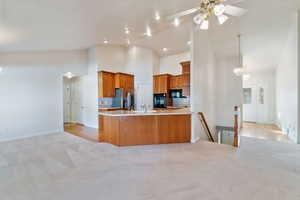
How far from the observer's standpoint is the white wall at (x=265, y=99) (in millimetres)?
8172

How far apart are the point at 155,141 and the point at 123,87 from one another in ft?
10.5

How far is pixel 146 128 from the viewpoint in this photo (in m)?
3.84

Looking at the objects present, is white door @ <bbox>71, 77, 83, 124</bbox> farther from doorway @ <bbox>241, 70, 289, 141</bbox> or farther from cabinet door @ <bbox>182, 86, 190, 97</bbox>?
doorway @ <bbox>241, 70, 289, 141</bbox>

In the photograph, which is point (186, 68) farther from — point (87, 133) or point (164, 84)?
point (87, 133)

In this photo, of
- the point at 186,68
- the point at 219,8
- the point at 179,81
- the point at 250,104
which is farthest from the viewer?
the point at 250,104

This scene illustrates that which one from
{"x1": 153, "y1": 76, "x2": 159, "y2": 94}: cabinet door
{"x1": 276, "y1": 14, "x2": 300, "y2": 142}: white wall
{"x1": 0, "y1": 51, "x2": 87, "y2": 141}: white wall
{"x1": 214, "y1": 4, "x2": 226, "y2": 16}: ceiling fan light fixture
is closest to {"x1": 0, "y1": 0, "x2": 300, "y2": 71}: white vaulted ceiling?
{"x1": 276, "y1": 14, "x2": 300, "y2": 142}: white wall

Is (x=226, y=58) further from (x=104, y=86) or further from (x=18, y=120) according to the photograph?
(x=18, y=120)

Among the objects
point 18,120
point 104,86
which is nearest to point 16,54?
point 18,120

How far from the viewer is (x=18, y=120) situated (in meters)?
4.72

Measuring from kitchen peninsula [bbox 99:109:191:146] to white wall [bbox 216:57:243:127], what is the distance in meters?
3.65

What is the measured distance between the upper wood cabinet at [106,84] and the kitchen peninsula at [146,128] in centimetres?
213

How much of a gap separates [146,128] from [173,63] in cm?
420

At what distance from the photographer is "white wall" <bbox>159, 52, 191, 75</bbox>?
684 cm

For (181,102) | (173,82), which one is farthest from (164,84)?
(181,102)
